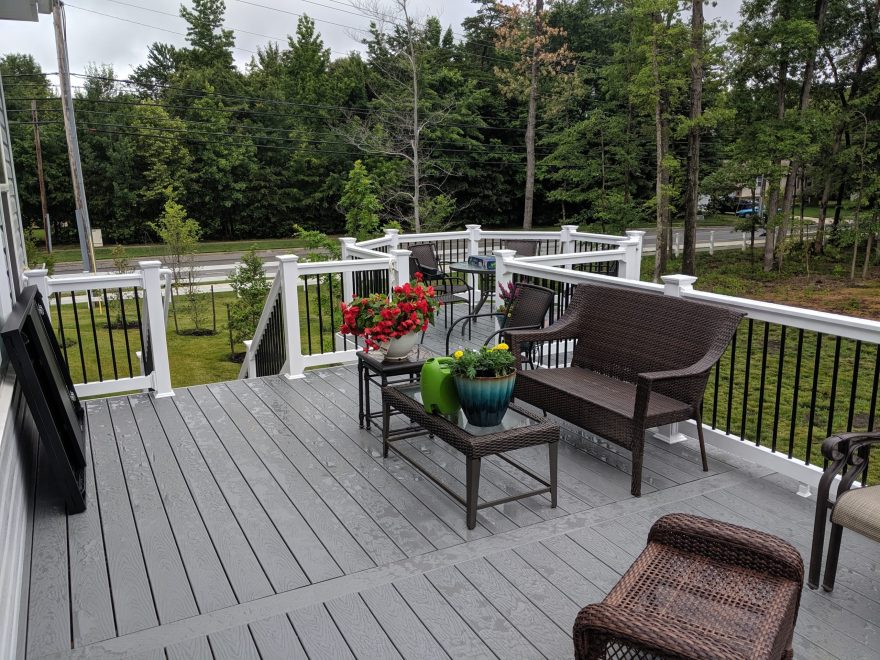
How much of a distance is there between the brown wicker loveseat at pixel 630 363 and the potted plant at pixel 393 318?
23.3 inches

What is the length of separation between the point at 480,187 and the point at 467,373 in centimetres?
2720

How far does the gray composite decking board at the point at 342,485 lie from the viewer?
2.94 m

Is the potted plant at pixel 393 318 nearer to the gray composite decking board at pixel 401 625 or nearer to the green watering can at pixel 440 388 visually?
the green watering can at pixel 440 388

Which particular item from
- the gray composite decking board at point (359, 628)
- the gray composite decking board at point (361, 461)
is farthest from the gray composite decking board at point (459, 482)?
the gray composite decking board at point (359, 628)

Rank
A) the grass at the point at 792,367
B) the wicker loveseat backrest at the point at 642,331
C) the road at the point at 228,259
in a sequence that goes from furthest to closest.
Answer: the road at the point at 228,259 → the grass at the point at 792,367 → the wicker loveseat backrest at the point at 642,331

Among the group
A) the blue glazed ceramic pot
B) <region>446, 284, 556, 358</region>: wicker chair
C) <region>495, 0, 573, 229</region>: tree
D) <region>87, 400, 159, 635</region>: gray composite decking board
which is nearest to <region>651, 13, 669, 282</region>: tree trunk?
<region>495, 0, 573, 229</region>: tree

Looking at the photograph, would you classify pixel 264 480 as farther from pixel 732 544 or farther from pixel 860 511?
pixel 860 511

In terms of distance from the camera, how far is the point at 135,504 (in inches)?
127

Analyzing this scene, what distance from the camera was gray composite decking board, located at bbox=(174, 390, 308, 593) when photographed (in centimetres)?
264

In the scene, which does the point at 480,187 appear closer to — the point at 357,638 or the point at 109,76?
the point at 109,76

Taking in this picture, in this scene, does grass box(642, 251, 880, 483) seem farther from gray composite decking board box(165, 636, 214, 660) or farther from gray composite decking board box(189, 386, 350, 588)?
gray composite decking board box(165, 636, 214, 660)

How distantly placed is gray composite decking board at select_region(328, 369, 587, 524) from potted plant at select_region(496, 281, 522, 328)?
4.52 feet

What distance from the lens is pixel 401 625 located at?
2.31m

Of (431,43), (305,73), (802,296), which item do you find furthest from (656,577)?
(305,73)
